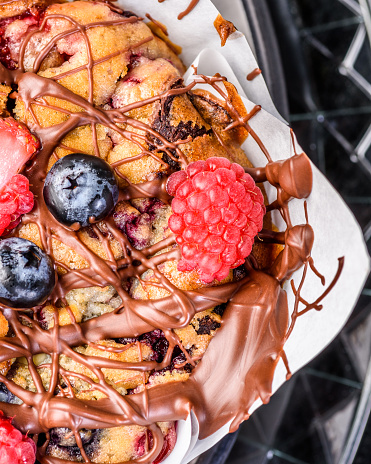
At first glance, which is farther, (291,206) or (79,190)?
(291,206)

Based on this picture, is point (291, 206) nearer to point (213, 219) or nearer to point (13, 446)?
point (213, 219)

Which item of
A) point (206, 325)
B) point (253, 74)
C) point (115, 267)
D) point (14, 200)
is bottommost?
point (206, 325)

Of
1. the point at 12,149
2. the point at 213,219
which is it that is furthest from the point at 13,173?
the point at 213,219

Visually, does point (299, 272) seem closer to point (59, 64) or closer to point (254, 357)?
point (254, 357)

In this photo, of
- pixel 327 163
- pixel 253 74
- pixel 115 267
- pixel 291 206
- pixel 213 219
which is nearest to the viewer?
pixel 213 219

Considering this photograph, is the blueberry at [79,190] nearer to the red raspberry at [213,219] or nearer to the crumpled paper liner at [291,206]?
the red raspberry at [213,219]

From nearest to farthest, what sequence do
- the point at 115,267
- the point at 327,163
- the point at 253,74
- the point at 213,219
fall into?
the point at 213,219
the point at 115,267
the point at 253,74
the point at 327,163

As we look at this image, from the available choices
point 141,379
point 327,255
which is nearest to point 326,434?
point 327,255

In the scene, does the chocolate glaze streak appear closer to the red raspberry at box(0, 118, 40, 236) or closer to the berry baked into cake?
the berry baked into cake
